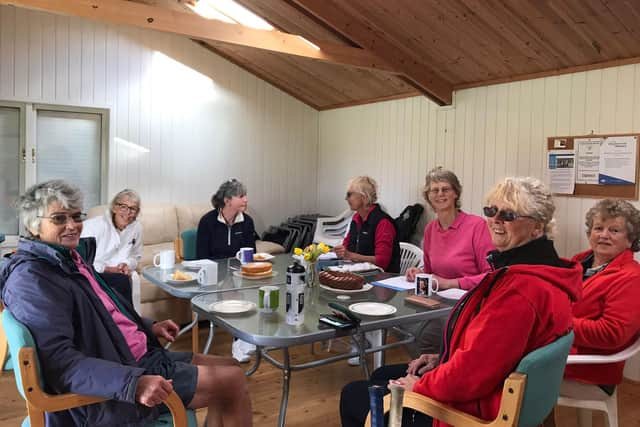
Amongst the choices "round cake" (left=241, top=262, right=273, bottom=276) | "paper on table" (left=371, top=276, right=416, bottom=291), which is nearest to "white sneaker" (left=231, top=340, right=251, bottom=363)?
"round cake" (left=241, top=262, right=273, bottom=276)

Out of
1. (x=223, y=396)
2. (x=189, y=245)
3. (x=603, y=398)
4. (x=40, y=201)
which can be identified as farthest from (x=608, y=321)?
(x=189, y=245)

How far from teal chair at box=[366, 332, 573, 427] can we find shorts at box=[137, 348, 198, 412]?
2.08ft

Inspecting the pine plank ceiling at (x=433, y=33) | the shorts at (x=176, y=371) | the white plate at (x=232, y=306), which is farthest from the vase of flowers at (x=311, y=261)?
the pine plank ceiling at (x=433, y=33)

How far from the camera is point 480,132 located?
4473mm

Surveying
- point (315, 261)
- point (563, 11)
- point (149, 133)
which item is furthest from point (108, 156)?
point (563, 11)

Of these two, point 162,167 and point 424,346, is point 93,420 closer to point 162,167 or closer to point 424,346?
point 424,346

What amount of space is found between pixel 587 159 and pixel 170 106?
3.94 m

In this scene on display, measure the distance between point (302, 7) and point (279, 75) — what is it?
1888 mm

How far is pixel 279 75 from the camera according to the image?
5.81 m

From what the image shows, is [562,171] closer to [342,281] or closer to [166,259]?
[342,281]

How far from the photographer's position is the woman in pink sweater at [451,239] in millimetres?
2830

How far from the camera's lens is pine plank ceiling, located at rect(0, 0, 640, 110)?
318 cm

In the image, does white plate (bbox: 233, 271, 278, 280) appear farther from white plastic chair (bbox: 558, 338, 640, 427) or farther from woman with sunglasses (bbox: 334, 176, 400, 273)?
white plastic chair (bbox: 558, 338, 640, 427)

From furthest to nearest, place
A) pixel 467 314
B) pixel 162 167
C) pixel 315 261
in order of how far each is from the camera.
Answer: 1. pixel 162 167
2. pixel 315 261
3. pixel 467 314
